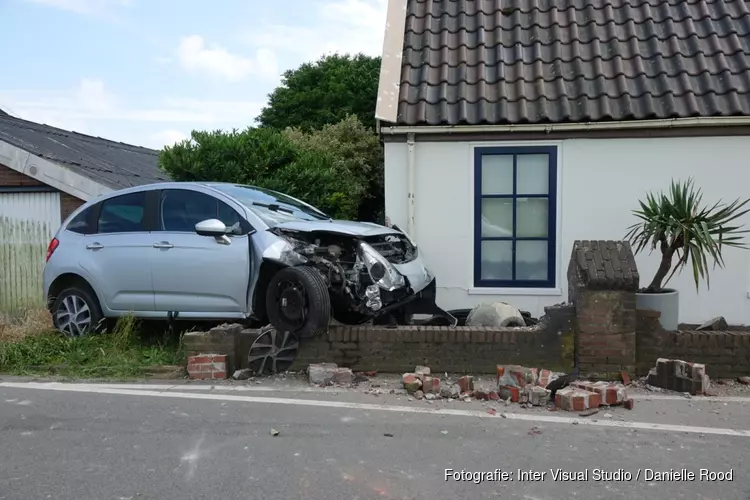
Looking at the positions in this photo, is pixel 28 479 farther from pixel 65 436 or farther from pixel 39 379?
pixel 39 379

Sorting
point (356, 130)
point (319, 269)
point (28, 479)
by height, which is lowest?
point (28, 479)

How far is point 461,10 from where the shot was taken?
9.69 meters

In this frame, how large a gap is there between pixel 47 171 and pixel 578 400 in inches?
363

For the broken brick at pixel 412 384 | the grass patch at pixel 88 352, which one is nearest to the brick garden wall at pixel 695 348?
the broken brick at pixel 412 384

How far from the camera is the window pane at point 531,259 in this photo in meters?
8.40

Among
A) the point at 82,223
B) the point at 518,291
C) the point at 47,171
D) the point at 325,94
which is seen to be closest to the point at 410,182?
the point at 518,291

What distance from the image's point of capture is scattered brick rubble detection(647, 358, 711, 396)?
17.5ft

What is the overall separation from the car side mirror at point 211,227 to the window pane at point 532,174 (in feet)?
13.6

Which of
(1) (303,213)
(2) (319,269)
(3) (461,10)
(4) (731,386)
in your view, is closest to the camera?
(4) (731,386)

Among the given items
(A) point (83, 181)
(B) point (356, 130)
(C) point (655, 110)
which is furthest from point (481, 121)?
(B) point (356, 130)

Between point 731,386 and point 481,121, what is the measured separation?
420 centimetres

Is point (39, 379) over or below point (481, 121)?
below

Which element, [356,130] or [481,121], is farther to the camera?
[356,130]

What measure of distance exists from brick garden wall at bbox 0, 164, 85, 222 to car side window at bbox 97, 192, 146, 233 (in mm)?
3964
